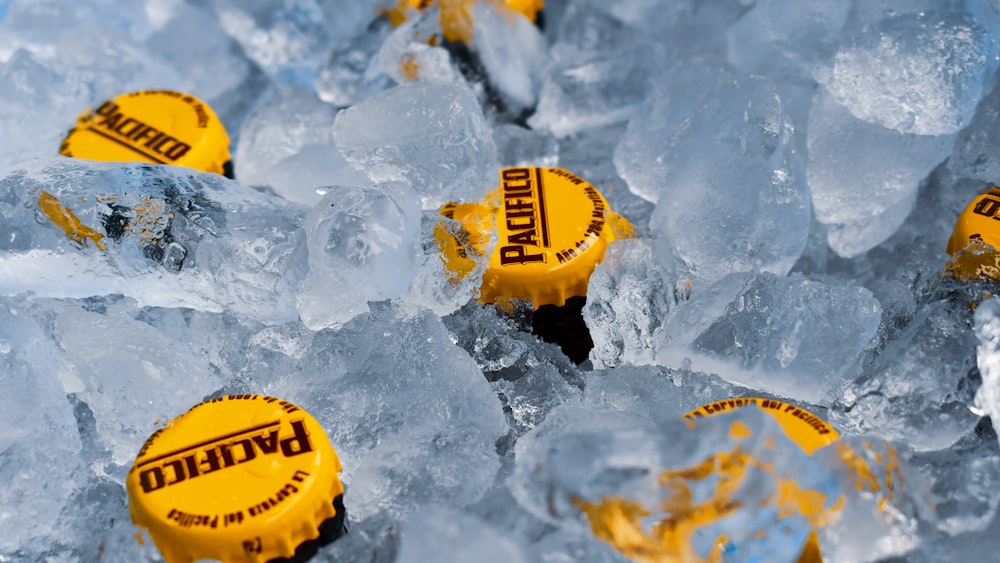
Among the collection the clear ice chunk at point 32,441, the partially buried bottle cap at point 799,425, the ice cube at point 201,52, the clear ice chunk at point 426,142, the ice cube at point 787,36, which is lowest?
the clear ice chunk at point 32,441

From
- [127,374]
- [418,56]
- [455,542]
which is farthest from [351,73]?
[455,542]

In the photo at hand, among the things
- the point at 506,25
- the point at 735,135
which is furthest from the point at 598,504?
the point at 506,25

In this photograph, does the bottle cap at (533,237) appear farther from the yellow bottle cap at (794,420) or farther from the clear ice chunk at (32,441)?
the clear ice chunk at (32,441)

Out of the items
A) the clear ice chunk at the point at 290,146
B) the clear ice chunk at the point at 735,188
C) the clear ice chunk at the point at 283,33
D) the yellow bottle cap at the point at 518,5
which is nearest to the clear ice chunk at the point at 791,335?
the clear ice chunk at the point at 735,188

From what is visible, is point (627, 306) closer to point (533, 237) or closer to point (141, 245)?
point (533, 237)

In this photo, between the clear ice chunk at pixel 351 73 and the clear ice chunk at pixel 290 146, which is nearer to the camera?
the clear ice chunk at pixel 290 146

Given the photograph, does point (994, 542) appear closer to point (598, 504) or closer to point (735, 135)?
point (598, 504)
